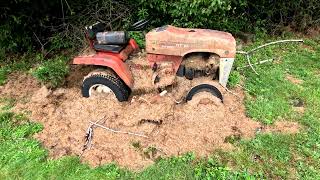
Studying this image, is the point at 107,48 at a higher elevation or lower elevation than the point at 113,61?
higher

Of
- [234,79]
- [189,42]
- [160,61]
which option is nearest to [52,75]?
[160,61]

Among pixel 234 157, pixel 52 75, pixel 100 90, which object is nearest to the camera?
pixel 234 157

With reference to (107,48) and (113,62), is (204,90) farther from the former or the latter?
(107,48)

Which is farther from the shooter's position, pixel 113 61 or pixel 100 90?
pixel 100 90

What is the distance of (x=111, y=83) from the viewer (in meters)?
5.79

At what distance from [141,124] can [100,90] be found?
3.31 ft

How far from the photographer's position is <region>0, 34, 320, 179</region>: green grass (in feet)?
15.6

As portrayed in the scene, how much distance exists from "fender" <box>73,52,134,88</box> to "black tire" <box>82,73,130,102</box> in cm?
11

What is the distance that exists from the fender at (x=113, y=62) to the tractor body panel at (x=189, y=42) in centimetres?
54

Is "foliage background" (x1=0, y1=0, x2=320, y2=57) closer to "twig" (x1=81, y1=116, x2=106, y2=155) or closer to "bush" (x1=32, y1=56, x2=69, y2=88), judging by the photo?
"bush" (x1=32, y1=56, x2=69, y2=88)

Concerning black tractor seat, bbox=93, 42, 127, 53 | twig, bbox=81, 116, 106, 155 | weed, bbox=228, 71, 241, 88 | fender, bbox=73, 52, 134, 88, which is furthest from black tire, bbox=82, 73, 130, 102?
weed, bbox=228, 71, 241, 88

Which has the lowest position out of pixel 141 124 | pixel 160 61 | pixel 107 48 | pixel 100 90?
pixel 141 124

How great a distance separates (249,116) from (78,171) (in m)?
2.62

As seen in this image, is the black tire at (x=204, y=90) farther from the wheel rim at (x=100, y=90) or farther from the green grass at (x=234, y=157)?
the wheel rim at (x=100, y=90)
